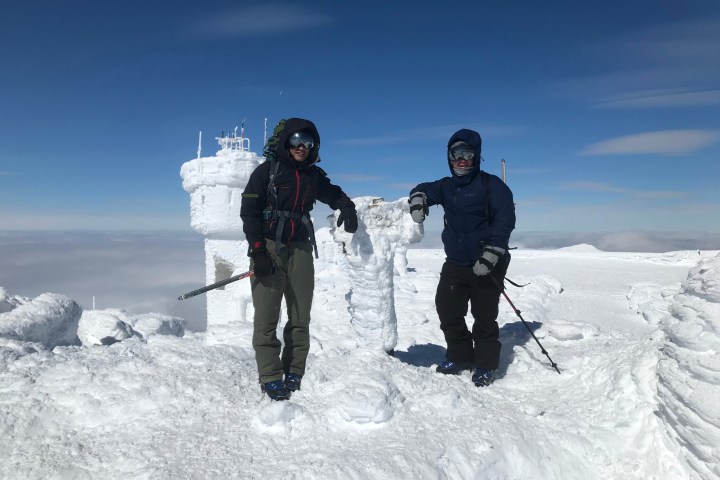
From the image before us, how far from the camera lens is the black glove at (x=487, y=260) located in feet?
14.0

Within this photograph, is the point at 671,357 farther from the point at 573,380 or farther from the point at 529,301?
the point at 529,301

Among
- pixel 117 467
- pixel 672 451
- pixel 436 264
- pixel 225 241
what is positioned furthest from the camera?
pixel 436 264

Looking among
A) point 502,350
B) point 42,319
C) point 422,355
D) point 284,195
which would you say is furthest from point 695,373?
point 42,319

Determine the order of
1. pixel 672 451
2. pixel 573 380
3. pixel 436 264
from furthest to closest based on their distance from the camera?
pixel 436 264
pixel 573 380
pixel 672 451

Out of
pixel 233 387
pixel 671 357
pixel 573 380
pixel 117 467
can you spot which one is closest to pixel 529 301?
pixel 573 380

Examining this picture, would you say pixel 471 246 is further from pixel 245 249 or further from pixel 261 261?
pixel 245 249

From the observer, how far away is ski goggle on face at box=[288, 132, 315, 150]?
4.03 metres

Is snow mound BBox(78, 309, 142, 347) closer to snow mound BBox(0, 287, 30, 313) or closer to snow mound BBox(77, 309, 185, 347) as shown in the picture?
snow mound BBox(77, 309, 185, 347)

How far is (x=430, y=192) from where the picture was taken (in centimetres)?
485

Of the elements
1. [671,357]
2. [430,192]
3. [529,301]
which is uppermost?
[430,192]

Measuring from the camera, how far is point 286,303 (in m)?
4.21

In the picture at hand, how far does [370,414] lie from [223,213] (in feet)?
33.4

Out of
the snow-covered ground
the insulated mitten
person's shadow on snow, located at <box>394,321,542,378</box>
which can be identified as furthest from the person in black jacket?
person's shadow on snow, located at <box>394,321,542,378</box>

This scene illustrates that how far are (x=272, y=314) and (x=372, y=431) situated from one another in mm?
1355
